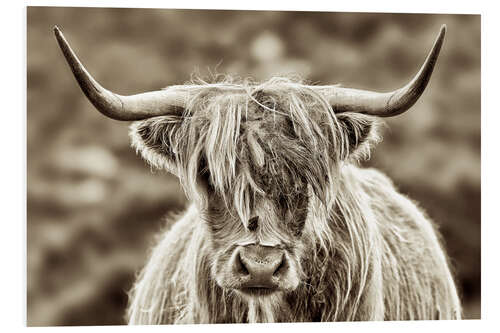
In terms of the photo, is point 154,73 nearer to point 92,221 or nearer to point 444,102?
point 92,221

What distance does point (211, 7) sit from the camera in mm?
4074

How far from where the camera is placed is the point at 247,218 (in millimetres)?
3334

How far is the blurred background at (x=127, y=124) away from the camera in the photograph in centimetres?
392

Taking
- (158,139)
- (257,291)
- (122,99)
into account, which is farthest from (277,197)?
(122,99)

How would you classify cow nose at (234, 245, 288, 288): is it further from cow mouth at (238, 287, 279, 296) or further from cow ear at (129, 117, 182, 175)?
cow ear at (129, 117, 182, 175)

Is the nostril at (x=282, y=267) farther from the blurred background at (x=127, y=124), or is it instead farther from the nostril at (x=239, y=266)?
the blurred background at (x=127, y=124)

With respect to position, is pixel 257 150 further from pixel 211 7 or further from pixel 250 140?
pixel 211 7

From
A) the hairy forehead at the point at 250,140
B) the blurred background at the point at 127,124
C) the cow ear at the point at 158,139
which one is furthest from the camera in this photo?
the blurred background at the point at 127,124

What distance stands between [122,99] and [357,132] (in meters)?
1.00

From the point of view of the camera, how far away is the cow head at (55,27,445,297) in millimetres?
3305

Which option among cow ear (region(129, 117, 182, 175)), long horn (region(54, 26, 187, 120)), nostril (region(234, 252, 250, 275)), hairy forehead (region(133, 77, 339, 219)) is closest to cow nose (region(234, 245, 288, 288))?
nostril (region(234, 252, 250, 275))

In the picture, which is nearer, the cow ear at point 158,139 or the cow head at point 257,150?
Result: the cow head at point 257,150

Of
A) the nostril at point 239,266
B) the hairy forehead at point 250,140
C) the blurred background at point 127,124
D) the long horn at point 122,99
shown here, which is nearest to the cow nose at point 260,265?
the nostril at point 239,266

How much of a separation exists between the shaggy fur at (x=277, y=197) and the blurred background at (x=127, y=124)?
0.53 meters
